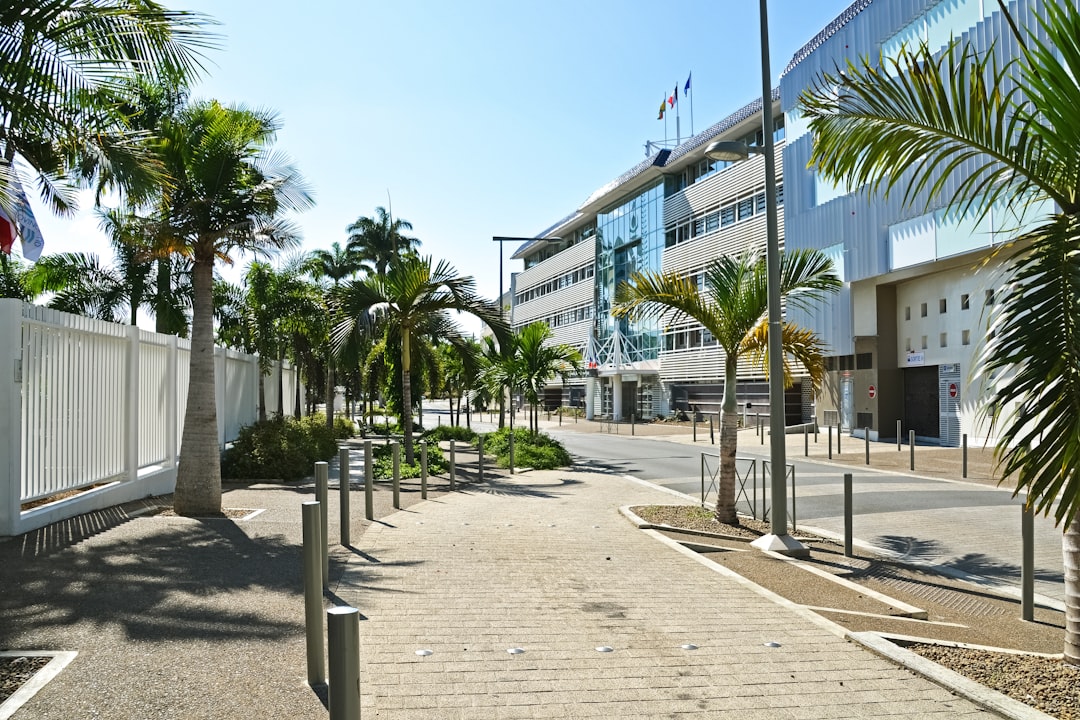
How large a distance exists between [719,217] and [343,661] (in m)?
41.0

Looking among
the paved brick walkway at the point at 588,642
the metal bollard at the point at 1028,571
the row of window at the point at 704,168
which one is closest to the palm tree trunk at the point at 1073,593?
the paved brick walkway at the point at 588,642

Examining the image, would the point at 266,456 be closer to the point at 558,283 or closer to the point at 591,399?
the point at 591,399

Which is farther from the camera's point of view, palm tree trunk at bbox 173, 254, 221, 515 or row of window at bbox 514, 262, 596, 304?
row of window at bbox 514, 262, 596, 304

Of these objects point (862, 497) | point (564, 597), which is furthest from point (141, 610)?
point (862, 497)

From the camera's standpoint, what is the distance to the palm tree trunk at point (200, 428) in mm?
9703

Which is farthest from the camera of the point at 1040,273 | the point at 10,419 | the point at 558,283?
the point at 558,283

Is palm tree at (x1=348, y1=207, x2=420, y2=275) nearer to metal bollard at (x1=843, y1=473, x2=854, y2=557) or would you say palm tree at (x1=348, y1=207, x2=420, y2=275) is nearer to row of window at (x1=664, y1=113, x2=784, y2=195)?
row of window at (x1=664, y1=113, x2=784, y2=195)

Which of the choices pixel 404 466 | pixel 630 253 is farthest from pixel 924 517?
pixel 630 253

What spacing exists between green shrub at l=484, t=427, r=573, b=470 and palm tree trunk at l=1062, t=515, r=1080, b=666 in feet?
50.1

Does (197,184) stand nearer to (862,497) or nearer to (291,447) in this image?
(291,447)

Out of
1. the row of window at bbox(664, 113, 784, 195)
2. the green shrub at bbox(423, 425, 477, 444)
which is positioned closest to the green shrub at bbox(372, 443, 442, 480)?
the green shrub at bbox(423, 425, 477, 444)

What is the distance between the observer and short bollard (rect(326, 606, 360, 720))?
2.84 meters

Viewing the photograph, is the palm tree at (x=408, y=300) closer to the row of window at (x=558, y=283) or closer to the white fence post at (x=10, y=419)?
the white fence post at (x=10, y=419)

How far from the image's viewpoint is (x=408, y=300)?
1708cm
